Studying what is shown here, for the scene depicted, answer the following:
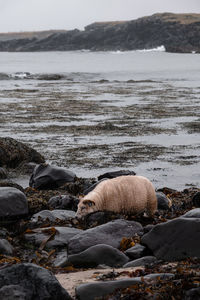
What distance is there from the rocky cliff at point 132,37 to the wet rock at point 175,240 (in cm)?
12492

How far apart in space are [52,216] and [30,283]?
3.89 m

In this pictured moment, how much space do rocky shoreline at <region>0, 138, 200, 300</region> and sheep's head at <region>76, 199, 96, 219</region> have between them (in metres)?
0.08

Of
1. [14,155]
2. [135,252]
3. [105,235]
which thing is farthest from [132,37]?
[135,252]

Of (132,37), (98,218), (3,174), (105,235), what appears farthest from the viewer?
(132,37)

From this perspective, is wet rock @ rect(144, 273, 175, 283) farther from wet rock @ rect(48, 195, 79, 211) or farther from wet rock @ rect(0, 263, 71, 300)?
wet rock @ rect(48, 195, 79, 211)

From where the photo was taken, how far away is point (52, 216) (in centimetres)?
811

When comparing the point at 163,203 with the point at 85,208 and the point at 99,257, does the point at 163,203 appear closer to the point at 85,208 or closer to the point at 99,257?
the point at 85,208

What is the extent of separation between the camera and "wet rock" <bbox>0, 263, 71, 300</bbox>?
417cm

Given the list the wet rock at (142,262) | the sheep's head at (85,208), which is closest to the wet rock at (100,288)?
the wet rock at (142,262)

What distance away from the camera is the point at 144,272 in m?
5.04

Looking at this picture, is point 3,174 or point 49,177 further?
point 3,174

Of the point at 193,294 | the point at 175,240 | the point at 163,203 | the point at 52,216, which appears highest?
the point at 193,294

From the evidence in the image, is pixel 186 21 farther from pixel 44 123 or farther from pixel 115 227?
pixel 115 227

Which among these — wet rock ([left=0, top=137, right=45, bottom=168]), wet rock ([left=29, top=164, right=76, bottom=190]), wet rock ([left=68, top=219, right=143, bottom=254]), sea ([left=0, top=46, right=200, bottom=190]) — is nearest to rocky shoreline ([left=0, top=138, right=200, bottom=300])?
wet rock ([left=68, top=219, right=143, bottom=254])
